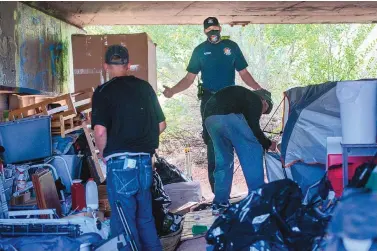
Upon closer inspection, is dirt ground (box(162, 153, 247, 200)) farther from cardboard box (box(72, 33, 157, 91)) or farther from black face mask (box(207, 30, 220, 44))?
black face mask (box(207, 30, 220, 44))

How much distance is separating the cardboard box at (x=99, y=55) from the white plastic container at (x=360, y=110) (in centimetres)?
433

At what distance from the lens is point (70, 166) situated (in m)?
6.62

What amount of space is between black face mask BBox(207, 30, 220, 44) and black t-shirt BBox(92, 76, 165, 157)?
263 cm

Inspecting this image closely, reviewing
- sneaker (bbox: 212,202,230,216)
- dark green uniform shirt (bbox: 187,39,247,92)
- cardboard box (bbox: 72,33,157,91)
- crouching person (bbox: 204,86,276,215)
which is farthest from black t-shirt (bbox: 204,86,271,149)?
cardboard box (bbox: 72,33,157,91)

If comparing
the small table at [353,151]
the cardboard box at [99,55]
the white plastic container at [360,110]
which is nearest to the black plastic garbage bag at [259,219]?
the small table at [353,151]

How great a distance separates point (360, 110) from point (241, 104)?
1.66 m

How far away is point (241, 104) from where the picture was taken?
5566 millimetres

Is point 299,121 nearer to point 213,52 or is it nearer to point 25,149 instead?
point 213,52

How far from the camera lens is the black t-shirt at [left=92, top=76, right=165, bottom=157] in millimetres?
4551

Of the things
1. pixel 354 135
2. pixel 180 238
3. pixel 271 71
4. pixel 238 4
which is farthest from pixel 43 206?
pixel 271 71

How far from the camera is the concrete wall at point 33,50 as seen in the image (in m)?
6.45

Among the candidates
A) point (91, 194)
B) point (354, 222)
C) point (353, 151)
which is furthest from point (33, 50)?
point (354, 222)

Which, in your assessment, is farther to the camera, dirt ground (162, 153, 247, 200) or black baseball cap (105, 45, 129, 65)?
dirt ground (162, 153, 247, 200)

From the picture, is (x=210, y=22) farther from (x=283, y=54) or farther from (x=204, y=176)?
(x=283, y=54)
